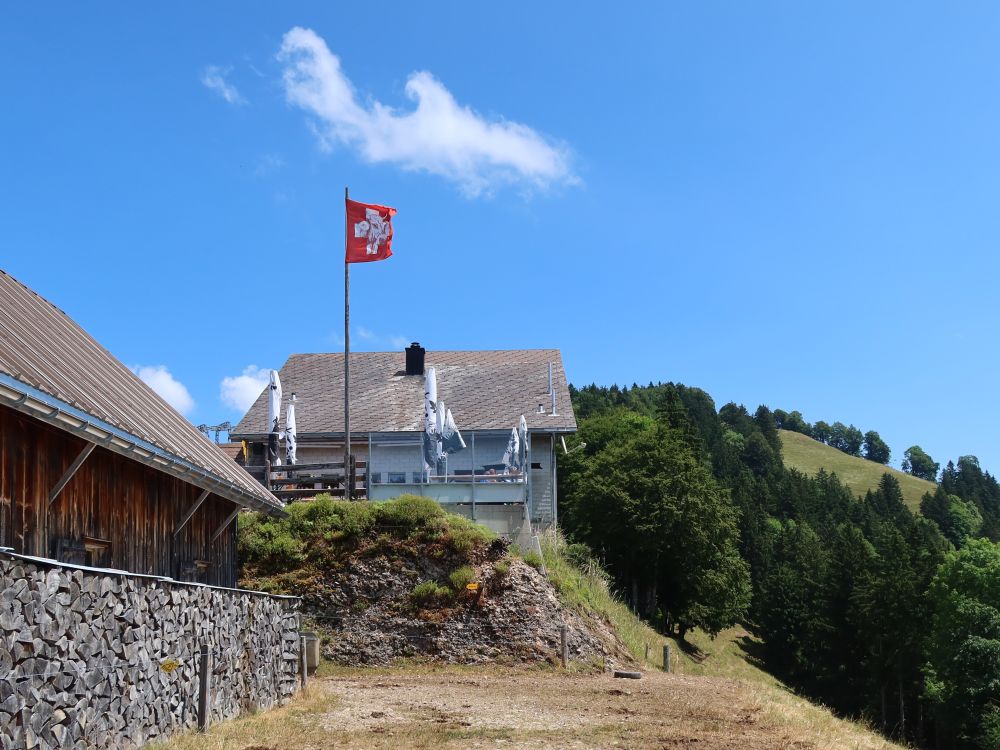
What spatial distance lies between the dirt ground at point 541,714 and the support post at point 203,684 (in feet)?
4.59

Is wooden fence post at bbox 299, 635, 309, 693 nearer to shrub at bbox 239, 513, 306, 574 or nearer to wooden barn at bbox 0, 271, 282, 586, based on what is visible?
wooden barn at bbox 0, 271, 282, 586

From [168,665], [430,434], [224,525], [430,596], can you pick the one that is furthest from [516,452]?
[168,665]

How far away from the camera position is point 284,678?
16.3 m

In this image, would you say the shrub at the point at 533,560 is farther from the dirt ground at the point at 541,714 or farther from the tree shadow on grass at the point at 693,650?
the tree shadow on grass at the point at 693,650

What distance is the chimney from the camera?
46.4 m

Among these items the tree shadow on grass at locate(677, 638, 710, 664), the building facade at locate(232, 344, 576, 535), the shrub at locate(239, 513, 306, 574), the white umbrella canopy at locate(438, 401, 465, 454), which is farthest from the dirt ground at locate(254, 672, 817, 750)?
the tree shadow on grass at locate(677, 638, 710, 664)

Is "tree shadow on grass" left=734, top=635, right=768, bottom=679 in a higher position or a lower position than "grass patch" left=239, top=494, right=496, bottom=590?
lower

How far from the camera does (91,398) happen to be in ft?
43.4

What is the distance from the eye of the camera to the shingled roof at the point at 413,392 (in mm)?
41594

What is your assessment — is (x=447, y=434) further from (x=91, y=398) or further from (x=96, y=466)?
(x=91, y=398)

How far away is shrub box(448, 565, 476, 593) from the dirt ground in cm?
347

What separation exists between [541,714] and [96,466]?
24.1ft

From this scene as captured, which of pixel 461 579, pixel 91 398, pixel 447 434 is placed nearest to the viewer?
pixel 91 398

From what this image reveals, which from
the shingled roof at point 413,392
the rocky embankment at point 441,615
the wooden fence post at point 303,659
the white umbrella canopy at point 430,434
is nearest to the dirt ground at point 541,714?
the wooden fence post at point 303,659
